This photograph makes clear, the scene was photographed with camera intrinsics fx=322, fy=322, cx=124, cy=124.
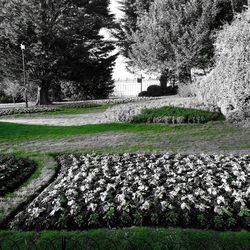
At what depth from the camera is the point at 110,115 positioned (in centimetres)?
1424

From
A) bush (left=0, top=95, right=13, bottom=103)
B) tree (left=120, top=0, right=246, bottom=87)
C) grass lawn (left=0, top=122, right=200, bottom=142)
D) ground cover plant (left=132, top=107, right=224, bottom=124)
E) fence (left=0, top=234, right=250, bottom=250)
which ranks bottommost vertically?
fence (left=0, top=234, right=250, bottom=250)

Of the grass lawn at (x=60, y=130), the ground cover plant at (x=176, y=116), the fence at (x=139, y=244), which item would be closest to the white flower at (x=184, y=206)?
the fence at (x=139, y=244)

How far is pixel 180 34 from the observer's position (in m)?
22.4

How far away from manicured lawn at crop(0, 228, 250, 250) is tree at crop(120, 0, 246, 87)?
61.8 ft

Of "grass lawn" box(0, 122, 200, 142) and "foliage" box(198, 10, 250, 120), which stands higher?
"foliage" box(198, 10, 250, 120)

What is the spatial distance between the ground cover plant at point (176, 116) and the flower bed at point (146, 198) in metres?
6.19

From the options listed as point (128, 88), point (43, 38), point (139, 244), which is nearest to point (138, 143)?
point (139, 244)

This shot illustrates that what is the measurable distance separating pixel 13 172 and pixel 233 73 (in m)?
9.05

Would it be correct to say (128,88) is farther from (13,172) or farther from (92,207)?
(92,207)

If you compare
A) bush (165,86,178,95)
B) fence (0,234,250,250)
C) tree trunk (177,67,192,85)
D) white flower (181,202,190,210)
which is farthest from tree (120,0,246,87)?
fence (0,234,250,250)

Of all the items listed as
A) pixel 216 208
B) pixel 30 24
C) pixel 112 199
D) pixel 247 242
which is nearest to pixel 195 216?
pixel 216 208

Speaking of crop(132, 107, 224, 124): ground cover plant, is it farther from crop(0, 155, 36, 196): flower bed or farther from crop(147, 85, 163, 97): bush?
crop(147, 85, 163, 97): bush

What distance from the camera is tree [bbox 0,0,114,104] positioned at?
2247cm

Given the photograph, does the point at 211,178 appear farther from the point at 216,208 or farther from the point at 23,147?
the point at 23,147
